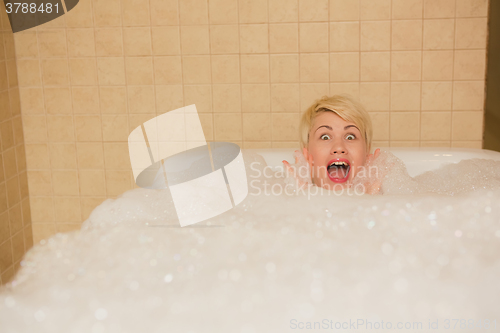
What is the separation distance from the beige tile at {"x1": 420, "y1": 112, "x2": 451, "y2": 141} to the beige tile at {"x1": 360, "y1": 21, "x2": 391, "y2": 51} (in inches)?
14.2

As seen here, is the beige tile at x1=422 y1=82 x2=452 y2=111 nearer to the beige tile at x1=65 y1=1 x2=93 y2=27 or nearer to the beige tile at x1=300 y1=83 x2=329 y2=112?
the beige tile at x1=300 y1=83 x2=329 y2=112

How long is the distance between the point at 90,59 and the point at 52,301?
151 centimetres

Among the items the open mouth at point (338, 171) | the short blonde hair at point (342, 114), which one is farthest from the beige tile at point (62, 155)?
the open mouth at point (338, 171)

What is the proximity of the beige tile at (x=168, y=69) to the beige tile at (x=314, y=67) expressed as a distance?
569mm

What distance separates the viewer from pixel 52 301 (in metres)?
1.27

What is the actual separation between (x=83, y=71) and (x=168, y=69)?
415 millimetres

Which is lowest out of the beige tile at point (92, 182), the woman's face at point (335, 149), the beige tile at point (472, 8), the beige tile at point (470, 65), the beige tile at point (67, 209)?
the beige tile at point (67, 209)

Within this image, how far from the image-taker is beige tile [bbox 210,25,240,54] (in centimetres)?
240

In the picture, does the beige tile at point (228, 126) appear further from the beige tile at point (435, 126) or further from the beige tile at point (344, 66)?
the beige tile at point (435, 126)

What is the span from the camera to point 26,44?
252 centimetres

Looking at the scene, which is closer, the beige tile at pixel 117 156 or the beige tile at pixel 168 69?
the beige tile at pixel 168 69

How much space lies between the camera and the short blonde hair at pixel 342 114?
6.42 feet

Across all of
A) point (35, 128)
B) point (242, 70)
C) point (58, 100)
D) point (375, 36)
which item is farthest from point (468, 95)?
point (35, 128)

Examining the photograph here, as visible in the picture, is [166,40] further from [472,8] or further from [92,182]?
[472,8]
